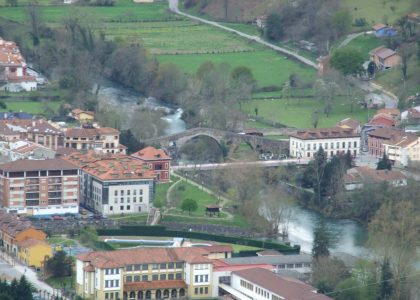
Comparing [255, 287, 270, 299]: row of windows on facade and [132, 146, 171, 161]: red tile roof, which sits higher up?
[132, 146, 171, 161]: red tile roof

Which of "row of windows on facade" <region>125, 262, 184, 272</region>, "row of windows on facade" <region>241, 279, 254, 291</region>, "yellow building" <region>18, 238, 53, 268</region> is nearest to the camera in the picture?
"row of windows on facade" <region>241, 279, 254, 291</region>

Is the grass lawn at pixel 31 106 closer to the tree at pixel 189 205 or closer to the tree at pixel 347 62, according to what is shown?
the tree at pixel 347 62

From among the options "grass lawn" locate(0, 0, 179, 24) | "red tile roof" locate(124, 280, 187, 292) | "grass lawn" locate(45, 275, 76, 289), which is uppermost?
"grass lawn" locate(0, 0, 179, 24)

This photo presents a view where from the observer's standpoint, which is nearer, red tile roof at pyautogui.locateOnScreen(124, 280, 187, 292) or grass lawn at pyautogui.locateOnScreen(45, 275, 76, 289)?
red tile roof at pyautogui.locateOnScreen(124, 280, 187, 292)

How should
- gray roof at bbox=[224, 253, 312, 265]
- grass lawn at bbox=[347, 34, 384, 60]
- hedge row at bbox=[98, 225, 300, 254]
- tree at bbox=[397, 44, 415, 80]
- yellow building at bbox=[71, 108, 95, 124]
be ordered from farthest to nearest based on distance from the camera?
1. grass lawn at bbox=[347, 34, 384, 60]
2. tree at bbox=[397, 44, 415, 80]
3. yellow building at bbox=[71, 108, 95, 124]
4. hedge row at bbox=[98, 225, 300, 254]
5. gray roof at bbox=[224, 253, 312, 265]

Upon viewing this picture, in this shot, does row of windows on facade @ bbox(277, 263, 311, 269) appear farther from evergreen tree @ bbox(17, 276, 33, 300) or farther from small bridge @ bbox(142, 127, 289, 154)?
small bridge @ bbox(142, 127, 289, 154)

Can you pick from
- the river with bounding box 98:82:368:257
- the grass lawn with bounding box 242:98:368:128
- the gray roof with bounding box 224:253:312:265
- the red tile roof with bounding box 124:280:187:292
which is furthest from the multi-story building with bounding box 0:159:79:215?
the grass lawn with bounding box 242:98:368:128

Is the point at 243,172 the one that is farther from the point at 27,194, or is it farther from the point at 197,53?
the point at 197,53

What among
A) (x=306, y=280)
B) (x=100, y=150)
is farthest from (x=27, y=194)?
(x=306, y=280)
